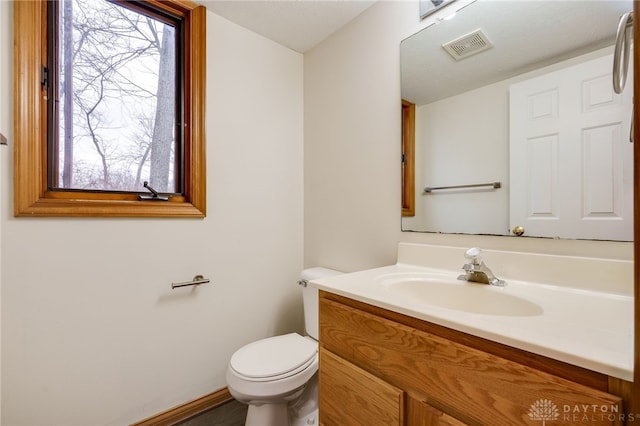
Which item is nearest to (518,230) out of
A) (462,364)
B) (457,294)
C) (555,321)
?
(457,294)

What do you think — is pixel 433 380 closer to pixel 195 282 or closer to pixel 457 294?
pixel 457 294

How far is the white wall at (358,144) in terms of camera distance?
1.37m

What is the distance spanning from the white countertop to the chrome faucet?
3 cm

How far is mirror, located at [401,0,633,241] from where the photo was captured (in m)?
0.83

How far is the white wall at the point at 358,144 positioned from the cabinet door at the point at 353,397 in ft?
2.17

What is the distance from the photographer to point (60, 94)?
3.81 feet

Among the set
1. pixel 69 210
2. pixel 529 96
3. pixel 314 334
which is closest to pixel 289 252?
pixel 314 334

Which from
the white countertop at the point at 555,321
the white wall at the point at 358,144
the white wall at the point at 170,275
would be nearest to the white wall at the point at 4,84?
the white wall at the point at 170,275

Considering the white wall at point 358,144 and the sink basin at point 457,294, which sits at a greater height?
the white wall at point 358,144

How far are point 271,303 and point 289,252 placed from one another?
34 centimetres

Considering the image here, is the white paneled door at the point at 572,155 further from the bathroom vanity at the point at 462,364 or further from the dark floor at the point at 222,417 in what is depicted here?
the dark floor at the point at 222,417

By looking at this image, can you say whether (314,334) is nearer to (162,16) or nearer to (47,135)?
(47,135)

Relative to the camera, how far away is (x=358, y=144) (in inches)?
61.1

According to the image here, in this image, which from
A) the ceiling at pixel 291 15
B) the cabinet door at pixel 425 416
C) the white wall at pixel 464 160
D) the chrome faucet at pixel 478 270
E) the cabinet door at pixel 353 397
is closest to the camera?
the cabinet door at pixel 425 416
